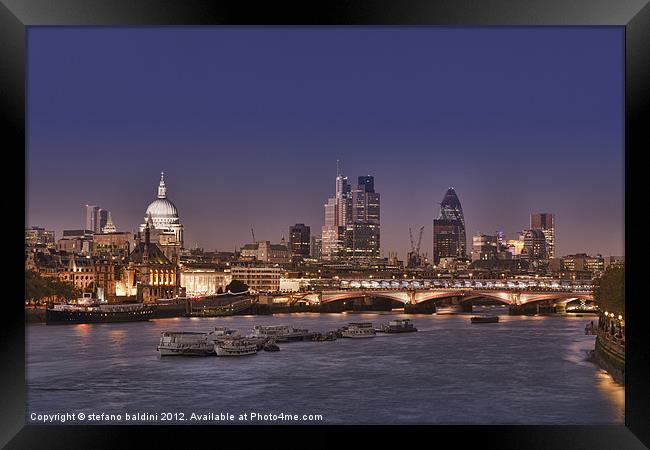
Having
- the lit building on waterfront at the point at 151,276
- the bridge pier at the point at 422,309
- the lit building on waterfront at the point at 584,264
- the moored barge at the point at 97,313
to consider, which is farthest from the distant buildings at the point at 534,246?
the moored barge at the point at 97,313

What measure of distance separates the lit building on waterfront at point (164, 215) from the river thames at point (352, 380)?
6.17ft

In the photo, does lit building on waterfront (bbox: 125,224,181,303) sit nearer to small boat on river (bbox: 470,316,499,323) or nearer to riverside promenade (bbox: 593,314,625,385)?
small boat on river (bbox: 470,316,499,323)

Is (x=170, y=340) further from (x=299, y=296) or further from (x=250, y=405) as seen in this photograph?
(x=299, y=296)

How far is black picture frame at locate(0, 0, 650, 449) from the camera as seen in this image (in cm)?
540

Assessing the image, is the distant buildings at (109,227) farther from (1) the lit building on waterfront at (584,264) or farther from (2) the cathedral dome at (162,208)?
(1) the lit building on waterfront at (584,264)

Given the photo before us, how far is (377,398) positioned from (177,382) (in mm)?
2159

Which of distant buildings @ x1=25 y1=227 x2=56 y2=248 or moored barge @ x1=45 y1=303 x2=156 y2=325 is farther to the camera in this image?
moored barge @ x1=45 y1=303 x2=156 y2=325

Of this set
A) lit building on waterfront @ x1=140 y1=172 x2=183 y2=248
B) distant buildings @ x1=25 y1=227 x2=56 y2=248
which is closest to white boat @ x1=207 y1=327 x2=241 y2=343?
lit building on waterfront @ x1=140 y1=172 x2=183 y2=248

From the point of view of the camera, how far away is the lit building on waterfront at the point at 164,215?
1002 centimetres

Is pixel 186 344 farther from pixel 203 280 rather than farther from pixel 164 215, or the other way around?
pixel 203 280

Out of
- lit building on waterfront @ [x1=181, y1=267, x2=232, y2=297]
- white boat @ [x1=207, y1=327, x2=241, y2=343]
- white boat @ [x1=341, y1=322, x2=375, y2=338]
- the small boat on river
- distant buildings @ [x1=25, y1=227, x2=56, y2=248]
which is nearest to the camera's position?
distant buildings @ [x1=25, y1=227, x2=56, y2=248]

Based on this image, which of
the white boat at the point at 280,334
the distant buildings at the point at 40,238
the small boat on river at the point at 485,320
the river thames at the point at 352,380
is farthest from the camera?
the small boat on river at the point at 485,320

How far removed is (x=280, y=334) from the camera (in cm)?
1350

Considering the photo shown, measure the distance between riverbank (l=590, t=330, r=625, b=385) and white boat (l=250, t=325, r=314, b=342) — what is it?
488 cm
